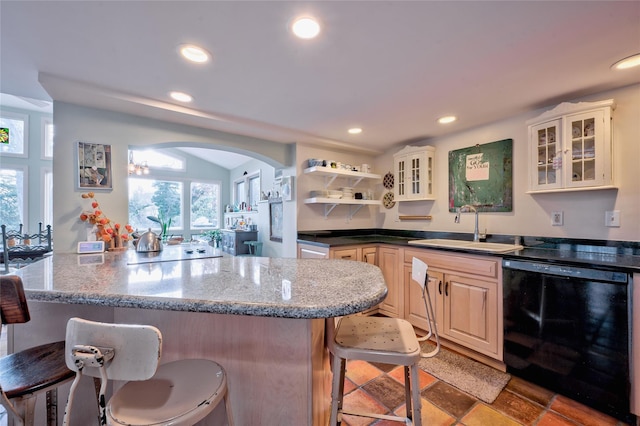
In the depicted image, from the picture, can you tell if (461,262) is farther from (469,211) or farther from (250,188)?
(250,188)

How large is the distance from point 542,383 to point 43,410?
9.33ft

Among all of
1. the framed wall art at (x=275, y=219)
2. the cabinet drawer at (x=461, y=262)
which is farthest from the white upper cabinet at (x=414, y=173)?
the framed wall art at (x=275, y=219)

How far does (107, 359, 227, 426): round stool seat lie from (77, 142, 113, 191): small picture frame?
6.59 ft

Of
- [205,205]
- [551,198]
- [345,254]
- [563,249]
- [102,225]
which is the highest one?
[205,205]

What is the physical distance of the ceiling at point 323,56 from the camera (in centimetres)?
118

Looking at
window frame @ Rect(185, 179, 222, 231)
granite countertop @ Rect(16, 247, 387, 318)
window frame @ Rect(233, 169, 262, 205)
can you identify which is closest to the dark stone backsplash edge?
granite countertop @ Rect(16, 247, 387, 318)

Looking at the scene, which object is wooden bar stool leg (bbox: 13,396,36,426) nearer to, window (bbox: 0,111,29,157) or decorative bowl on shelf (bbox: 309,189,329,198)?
decorative bowl on shelf (bbox: 309,189,329,198)

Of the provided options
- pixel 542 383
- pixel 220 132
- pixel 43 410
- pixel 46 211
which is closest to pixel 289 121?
pixel 220 132

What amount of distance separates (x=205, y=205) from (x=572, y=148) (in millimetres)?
7369

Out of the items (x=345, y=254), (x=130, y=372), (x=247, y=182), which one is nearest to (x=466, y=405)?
(x=345, y=254)

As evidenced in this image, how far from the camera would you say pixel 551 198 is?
86.0 inches

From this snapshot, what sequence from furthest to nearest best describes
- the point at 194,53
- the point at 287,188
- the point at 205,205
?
the point at 205,205, the point at 287,188, the point at 194,53

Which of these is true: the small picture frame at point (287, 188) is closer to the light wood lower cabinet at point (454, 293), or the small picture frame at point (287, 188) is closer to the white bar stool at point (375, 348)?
the light wood lower cabinet at point (454, 293)

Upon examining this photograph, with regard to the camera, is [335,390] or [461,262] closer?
[335,390]
